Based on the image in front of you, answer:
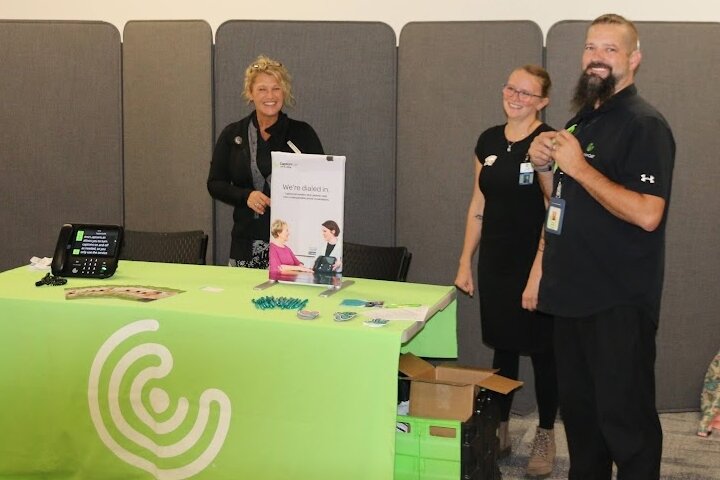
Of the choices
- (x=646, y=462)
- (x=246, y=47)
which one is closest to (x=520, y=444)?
(x=646, y=462)

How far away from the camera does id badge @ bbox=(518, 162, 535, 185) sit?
371 centimetres

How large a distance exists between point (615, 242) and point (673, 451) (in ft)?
5.58

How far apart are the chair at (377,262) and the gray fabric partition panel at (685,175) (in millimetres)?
1097

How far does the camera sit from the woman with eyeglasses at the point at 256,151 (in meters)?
4.34

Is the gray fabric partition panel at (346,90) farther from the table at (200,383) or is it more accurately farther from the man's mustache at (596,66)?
the man's mustache at (596,66)

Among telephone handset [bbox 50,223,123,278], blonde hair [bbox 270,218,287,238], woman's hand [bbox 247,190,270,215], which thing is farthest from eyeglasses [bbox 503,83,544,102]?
telephone handset [bbox 50,223,123,278]

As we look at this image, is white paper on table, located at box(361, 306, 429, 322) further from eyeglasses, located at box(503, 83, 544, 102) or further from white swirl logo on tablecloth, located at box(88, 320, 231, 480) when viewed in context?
eyeglasses, located at box(503, 83, 544, 102)

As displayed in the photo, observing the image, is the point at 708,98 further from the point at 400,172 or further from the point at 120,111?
the point at 120,111

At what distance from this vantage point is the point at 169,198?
16.9 feet

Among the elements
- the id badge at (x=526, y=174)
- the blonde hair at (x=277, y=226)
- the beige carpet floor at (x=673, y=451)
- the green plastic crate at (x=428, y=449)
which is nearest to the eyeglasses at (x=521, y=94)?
the id badge at (x=526, y=174)

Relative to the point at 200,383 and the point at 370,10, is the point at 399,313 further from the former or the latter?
the point at 370,10

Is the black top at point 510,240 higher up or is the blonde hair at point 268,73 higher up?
the blonde hair at point 268,73

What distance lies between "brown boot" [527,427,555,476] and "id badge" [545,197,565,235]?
114cm

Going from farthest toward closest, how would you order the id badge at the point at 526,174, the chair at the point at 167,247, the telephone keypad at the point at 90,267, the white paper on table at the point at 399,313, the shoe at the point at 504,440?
1. the chair at the point at 167,247
2. the shoe at the point at 504,440
3. the telephone keypad at the point at 90,267
4. the id badge at the point at 526,174
5. the white paper on table at the point at 399,313
